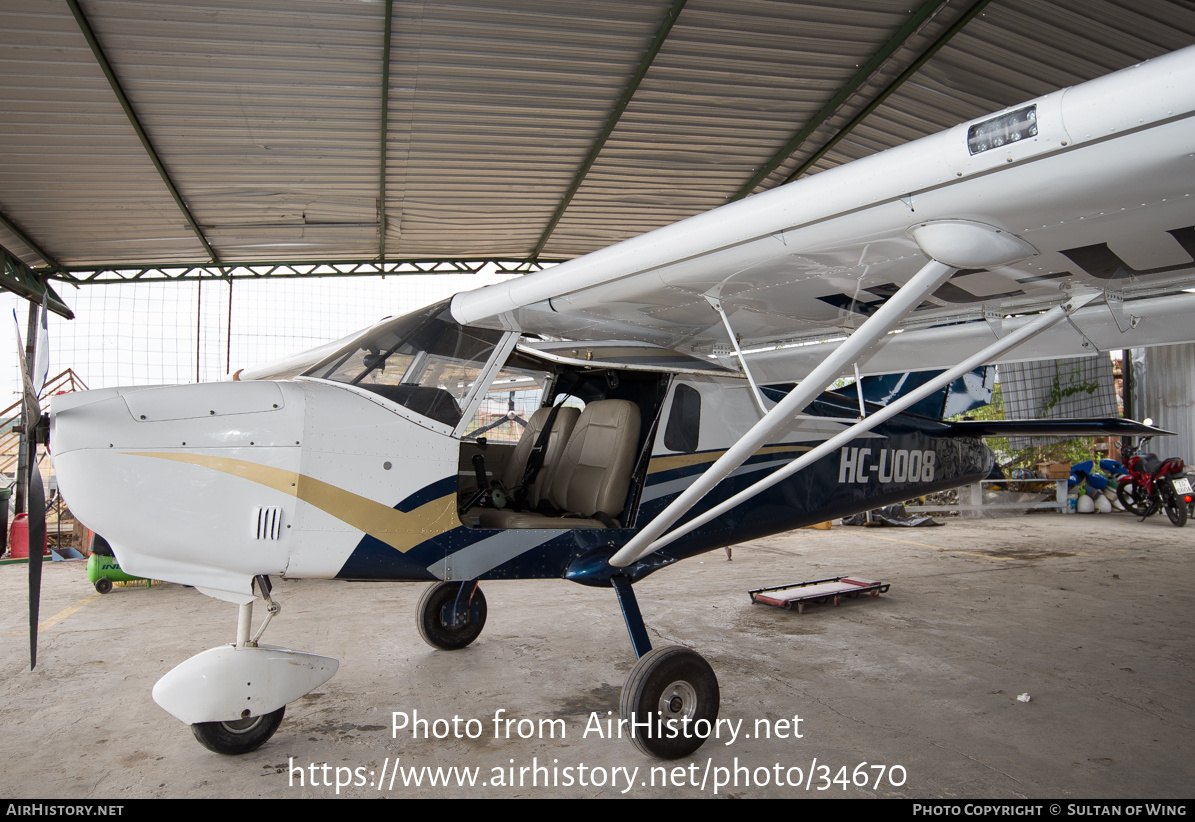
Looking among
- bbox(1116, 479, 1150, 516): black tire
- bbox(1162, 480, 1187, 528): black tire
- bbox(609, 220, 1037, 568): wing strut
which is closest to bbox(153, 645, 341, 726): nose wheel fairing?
bbox(609, 220, 1037, 568): wing strut

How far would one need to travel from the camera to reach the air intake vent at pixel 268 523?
2.93 m

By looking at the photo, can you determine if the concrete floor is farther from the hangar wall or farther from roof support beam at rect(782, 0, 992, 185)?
the hangar wall

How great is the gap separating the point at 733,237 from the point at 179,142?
8.37m

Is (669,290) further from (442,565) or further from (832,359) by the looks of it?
(442,565)

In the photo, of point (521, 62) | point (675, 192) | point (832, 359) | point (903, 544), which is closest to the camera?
point (832, 359)

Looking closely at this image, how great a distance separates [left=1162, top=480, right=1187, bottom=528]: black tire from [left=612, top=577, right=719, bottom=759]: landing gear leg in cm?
1182

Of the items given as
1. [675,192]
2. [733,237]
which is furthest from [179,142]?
[733,237]

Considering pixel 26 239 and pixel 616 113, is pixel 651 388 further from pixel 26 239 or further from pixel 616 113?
pixel 26 239

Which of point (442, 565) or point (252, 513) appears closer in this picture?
point (252, 513)

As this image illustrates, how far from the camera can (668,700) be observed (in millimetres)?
3211

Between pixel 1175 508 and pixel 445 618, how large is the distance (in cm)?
1230

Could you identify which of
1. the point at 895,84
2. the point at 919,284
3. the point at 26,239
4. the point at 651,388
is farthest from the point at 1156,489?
the point at 26,239

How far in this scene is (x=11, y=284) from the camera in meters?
10.2

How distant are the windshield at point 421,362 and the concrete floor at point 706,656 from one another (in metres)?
1.58
